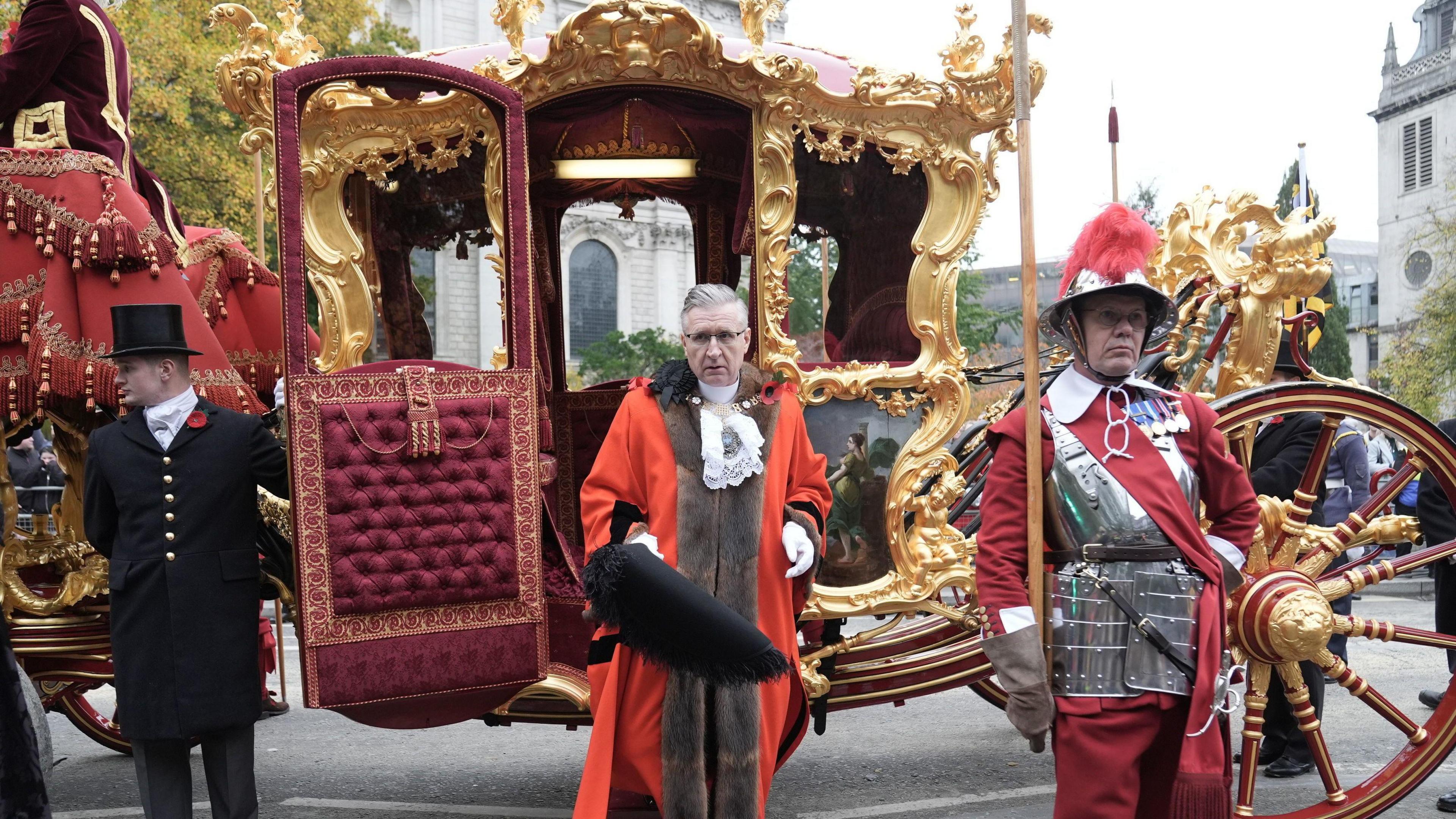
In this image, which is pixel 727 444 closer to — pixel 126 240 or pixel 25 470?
pixel 126 240

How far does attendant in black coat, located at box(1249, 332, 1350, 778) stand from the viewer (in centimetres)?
455

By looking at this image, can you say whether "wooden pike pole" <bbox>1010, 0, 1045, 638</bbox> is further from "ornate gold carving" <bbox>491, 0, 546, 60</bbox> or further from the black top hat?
the black top hat

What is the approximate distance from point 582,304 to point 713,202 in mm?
14131

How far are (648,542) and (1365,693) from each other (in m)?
2.49

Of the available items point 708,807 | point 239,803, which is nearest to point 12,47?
point 239,803

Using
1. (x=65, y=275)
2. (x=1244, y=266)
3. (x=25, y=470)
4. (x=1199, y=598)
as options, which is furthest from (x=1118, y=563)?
(x=25, y=470)

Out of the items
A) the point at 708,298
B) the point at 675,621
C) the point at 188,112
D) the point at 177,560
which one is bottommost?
the point at 675,621

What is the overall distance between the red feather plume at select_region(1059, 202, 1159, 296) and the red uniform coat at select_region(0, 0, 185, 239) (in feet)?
11.2

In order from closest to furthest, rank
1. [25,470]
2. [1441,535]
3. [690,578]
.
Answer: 1. [690,578]
2. [1441,535]
3. [25,470]

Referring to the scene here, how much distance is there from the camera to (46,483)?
31.0 ft

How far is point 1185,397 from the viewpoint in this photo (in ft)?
10.2

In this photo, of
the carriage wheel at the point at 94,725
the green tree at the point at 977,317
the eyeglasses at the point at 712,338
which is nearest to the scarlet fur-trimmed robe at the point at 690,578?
the eyeglasses at the point at 712,338

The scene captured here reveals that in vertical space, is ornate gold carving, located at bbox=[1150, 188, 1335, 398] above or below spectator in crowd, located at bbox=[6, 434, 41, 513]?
above

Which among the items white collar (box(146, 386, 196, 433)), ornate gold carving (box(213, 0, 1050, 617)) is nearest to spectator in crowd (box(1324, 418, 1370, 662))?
ornate gold carving (box(213, 0, 1050, 617))
